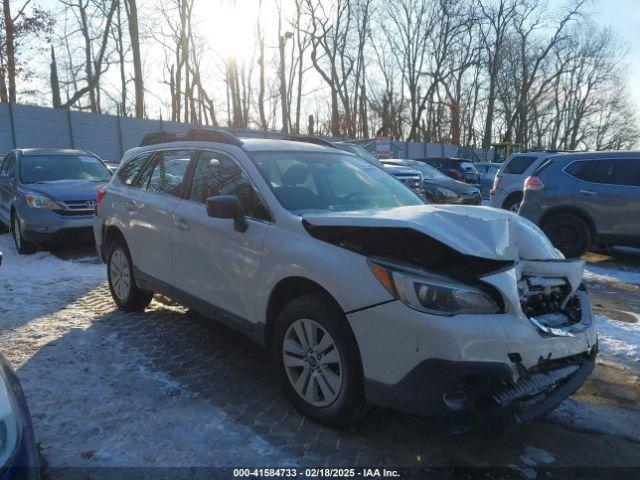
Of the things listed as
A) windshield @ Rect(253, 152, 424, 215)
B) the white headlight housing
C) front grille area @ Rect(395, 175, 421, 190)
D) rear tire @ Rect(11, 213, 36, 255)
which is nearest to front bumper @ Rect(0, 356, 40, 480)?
windshield @ Rect(253, 152, 424, 215)

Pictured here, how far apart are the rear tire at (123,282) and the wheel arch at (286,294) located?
2.19 metres

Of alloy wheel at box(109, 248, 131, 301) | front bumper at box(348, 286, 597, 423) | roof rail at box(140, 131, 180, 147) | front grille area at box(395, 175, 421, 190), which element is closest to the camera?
front bumper at box(348, 286, 597, 423)

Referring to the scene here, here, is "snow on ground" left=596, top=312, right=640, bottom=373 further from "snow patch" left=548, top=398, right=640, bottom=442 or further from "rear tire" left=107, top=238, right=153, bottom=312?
"rear tire" left=107, top=238, right=153, bottom=312

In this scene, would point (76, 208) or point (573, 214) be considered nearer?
point (76, 208)

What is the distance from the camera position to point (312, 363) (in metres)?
3.04

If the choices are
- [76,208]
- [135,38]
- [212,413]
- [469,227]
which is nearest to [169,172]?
[212,413]

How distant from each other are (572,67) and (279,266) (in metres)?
56.7

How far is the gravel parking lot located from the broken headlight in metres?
0.58

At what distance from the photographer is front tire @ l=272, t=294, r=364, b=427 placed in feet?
9.20

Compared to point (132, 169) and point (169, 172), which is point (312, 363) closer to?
point (169, 172)

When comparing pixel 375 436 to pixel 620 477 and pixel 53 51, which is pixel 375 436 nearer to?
pixel 620 477

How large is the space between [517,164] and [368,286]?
10406 mm

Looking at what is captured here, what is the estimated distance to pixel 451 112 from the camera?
1917 inches

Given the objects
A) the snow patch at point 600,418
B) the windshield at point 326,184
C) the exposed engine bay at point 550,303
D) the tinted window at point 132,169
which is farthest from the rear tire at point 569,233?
the tinted window at point 132,169
